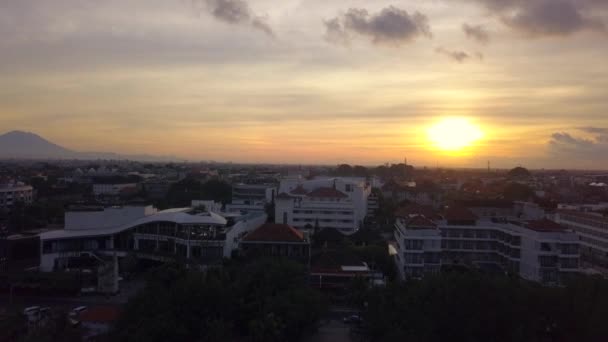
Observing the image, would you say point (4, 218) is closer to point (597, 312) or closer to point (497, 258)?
point (497, 258)

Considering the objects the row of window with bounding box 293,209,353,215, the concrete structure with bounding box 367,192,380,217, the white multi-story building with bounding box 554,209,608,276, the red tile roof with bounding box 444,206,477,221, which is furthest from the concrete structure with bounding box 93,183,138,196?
the white multi-story building with bounding box 554,209,608,276

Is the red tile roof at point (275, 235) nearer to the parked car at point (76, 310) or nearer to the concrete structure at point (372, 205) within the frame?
the parked car at point (76, 310)

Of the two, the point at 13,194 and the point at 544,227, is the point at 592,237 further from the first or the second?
the point at 13,194

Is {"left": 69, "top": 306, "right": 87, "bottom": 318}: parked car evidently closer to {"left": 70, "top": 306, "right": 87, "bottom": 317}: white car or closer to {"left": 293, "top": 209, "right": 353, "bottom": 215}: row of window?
{"left": 70, "top": 306, "right": 87, "bottom": 317}: white car

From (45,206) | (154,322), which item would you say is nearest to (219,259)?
(154,322)

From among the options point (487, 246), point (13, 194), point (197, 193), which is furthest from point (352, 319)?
point (13, 194)

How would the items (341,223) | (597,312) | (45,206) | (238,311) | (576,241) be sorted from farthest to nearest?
1. (45,206)
2. (341,223)
3. (576,241)
4. (238,311)
5. (597,312)
